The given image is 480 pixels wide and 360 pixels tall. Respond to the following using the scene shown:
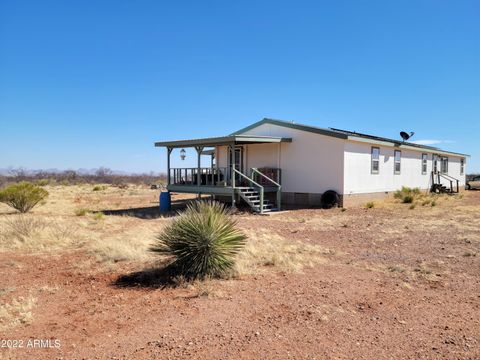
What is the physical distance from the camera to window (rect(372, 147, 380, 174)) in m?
18.1

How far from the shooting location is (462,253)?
7.54 meters

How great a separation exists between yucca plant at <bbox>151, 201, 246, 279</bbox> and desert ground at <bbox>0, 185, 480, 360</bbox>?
27 cm

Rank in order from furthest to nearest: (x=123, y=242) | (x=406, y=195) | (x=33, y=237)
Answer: (x=406, y=195) < (x=33, y=237) < (x=123, y=242)

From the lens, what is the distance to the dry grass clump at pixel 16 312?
4.19m

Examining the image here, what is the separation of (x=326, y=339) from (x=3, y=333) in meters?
3.44

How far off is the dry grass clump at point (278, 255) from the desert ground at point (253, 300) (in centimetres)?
4

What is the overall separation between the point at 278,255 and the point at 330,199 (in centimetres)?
937

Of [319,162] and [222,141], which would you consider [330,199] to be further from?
[222,141]

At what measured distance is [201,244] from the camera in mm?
5930

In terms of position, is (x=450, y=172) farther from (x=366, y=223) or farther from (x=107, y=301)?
(x=107, y=301)

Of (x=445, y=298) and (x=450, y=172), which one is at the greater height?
(x=450, y=172)

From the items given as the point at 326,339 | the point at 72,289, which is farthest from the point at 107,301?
the point at 326,339

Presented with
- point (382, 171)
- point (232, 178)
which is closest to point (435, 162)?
point (382, 171)

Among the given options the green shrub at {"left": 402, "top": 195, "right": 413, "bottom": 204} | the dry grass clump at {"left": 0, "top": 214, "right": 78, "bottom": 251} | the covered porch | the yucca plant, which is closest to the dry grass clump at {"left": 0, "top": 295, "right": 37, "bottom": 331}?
the yucca plant
